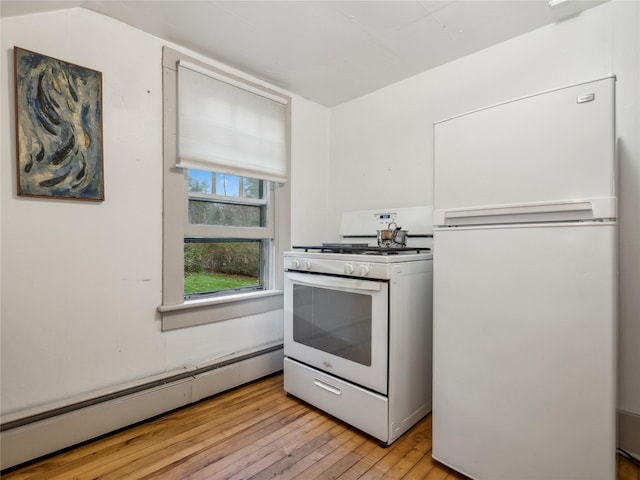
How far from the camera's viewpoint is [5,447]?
4.44 feet

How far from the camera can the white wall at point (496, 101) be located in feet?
4.97

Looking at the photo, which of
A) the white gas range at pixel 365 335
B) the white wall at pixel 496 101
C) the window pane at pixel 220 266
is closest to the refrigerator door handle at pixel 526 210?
the white gas range at pixel 365 335

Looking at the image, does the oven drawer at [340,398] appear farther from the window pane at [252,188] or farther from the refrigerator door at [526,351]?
the window pane at [252,188]

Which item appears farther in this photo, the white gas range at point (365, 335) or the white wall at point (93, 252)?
the white gas range at point (365, 335)

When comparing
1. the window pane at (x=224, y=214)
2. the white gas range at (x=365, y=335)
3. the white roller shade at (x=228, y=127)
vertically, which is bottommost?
the white gas range at (x=365, y=335)

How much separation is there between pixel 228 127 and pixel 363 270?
139cm

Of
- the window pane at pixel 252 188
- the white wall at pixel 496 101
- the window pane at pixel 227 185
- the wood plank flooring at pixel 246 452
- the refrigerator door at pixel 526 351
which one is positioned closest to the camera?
the refrigerator door at pixel 526 351

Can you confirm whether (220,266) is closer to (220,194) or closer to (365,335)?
(220,194)

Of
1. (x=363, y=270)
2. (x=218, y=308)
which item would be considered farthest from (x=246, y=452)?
(x=363, y=270)

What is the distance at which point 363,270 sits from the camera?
162cm

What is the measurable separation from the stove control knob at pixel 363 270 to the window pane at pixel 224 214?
1136 millimetres

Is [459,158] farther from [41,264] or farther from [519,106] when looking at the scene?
[41,264]

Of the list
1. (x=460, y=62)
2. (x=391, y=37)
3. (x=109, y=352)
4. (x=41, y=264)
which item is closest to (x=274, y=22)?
(x=391, y=37)

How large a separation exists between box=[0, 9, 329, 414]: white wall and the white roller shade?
6.3 inches
